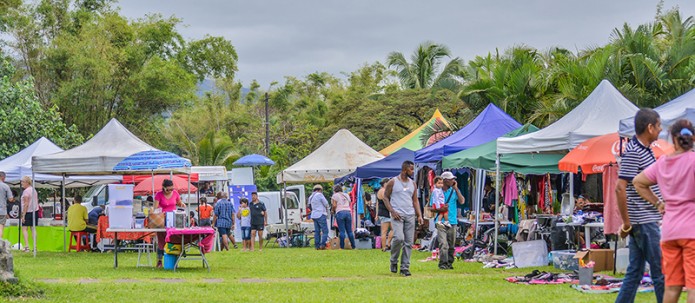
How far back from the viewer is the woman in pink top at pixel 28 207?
25438 mm

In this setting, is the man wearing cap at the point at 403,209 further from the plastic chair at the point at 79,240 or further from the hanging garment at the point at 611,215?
the plastic chair at the point at 79,240

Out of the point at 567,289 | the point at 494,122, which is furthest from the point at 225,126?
the point at 567,289

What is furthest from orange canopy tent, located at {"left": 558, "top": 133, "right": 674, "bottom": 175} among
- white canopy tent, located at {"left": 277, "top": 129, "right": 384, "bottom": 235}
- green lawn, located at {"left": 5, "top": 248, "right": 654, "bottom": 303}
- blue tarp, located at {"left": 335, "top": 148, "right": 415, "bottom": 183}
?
white canopy tent, located at {"left": 277, "top": 129, "right": 384, "bottom": 235}

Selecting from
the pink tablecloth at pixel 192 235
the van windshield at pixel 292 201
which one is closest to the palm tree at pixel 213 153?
the van windshield at pixel 292 201

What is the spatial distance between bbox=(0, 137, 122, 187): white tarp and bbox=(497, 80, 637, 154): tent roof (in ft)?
49.7

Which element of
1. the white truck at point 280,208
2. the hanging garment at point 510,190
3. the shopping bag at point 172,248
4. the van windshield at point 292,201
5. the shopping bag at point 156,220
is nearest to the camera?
the shopping bag at point 156,220

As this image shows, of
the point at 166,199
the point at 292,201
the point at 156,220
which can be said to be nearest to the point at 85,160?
the point at 166,199

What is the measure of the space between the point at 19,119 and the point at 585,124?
76.4 feet

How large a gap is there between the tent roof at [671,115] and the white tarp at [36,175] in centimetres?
1848

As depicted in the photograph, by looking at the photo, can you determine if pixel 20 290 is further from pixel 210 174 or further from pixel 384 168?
pixel 210 174

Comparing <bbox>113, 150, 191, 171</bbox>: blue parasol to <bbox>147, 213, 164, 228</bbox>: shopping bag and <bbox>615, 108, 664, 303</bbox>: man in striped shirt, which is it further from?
<bbox>615, 108, 664, 303</bbox>: man in striped shirt

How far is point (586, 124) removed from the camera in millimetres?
17766

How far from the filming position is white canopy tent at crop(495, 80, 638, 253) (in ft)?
57.5

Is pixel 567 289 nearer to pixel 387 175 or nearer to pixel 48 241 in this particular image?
pixel 387 175
